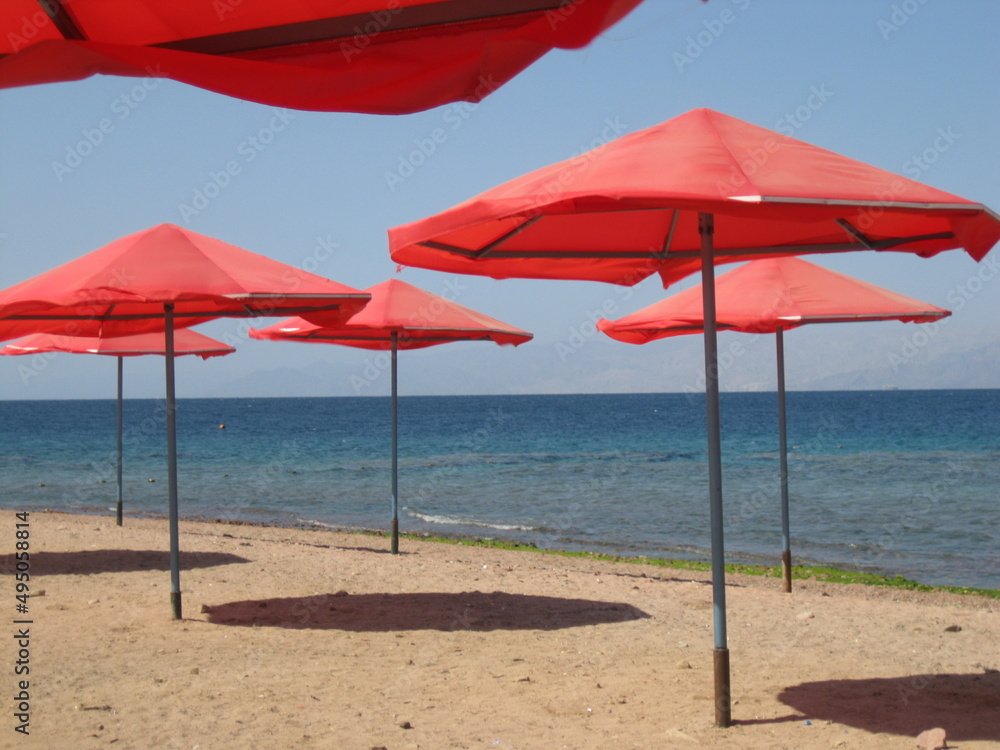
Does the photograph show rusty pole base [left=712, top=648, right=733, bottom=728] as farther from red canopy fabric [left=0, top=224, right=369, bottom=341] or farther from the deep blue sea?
the deep blue sea

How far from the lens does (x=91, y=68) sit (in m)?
1.86

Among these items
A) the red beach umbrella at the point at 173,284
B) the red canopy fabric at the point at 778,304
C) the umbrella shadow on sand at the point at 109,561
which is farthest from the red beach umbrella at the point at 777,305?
the umbrella shadow on sand at the point at 109,561

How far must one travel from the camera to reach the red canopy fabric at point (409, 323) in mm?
8977

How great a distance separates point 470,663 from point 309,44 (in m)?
3.96

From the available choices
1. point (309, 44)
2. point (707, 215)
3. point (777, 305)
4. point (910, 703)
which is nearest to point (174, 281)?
point (707, 215)

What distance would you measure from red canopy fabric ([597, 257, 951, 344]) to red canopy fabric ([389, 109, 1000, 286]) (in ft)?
5.03

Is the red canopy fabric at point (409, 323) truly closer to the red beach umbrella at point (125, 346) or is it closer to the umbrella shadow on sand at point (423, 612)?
the red beach umbrella at point (125, 346)

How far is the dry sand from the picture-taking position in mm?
3998

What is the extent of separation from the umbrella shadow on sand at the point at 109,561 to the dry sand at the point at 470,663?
0.28ft

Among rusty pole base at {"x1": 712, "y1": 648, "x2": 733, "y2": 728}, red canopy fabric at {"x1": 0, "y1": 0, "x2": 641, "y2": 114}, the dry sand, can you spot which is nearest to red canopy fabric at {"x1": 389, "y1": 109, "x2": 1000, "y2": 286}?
red canopy fabric at {"x1": 0, "y1": 0, "x2": 641, "y2": 114}

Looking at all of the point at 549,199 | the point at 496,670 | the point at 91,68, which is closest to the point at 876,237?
the point at 549,199

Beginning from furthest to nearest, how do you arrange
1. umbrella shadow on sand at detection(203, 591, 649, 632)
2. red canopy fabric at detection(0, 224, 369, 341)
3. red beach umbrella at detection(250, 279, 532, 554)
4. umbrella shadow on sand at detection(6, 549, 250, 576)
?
red beach umbrella at detection(250, 279, 532, 554) → umbrella shadow on sand at detection(6, 549, 250, 576) → umbrella shadow on sand at detection(203, 591, 649, 632) → red canopy fabric at detection(0, 224, 369, 341)

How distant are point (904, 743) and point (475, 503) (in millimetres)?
17624

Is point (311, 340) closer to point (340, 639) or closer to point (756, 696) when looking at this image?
point (340, 639)
